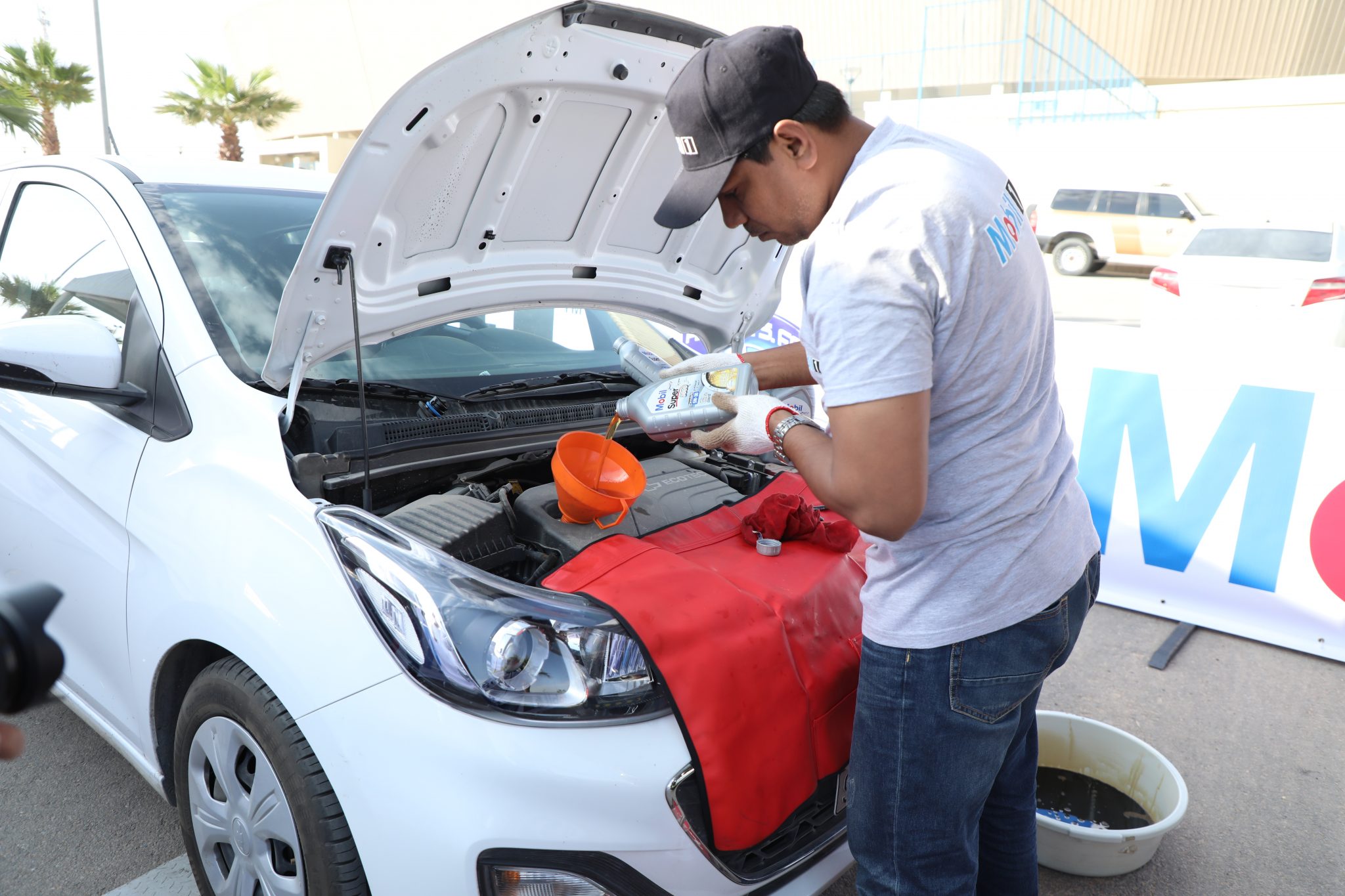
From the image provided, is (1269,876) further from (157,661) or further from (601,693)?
(157,661)

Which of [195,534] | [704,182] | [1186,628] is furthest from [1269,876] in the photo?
[195,534]

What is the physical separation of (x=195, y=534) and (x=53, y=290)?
1.24 meters

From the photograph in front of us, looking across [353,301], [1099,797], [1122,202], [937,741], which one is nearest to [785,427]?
[937,741]

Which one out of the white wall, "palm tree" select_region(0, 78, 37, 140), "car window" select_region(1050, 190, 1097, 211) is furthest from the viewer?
the white wall

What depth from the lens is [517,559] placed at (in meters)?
2.08

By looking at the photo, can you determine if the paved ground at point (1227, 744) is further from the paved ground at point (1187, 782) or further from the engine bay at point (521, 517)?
the engine bay at point (521, 517)

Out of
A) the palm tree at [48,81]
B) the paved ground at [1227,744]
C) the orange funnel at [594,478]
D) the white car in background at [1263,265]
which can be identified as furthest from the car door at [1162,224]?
the palm tree at [48,81]

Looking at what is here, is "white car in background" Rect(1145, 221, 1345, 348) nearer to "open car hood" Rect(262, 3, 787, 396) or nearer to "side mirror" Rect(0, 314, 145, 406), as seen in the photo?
"open car hood" Rect(262, 3, 787, 396)

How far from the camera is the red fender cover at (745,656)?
1612mm


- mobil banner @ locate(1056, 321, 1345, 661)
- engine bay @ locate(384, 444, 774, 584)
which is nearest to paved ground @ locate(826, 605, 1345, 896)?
mobil banner @ locate(1056, 321, 1345, 661)

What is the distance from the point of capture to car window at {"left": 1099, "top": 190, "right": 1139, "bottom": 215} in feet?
52.5

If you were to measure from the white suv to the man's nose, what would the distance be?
53.9 feet

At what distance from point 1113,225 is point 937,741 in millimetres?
17090

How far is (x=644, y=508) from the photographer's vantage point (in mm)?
2209
